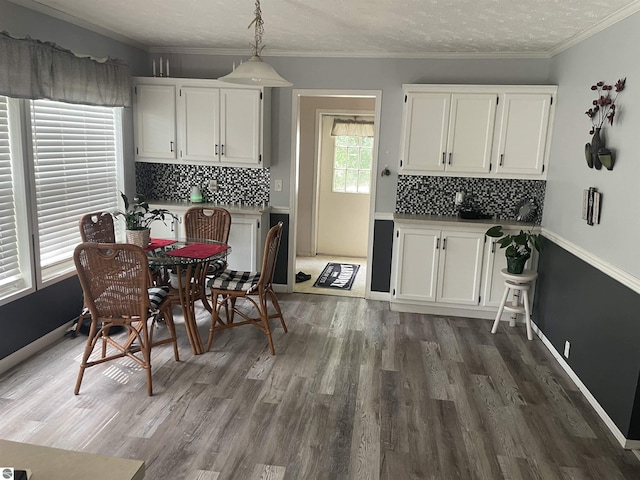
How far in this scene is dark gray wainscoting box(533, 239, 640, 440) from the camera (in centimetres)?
265

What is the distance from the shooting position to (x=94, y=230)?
3766mm

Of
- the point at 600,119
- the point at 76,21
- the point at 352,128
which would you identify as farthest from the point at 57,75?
the point at 352,128

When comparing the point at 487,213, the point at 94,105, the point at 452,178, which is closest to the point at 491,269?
the point at 487,213

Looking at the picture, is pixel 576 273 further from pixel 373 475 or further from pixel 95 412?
pixel 95 412

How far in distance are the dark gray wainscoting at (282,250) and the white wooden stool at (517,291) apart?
2138 mm

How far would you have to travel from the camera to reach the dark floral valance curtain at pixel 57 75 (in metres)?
3.06

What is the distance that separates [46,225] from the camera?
144 inches

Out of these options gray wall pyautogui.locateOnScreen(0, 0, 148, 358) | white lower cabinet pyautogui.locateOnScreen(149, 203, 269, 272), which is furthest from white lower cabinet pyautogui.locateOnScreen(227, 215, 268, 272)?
gray wall pyautogui.locateOnScreen(0, 0, 148, 358)

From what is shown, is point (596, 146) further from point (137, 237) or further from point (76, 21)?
point (76, 21)

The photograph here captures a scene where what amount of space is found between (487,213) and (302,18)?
8.38 feet

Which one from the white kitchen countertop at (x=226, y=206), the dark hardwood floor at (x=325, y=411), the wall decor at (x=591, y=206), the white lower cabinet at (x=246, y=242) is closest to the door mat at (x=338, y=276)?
the white lower cabinet at (x=246, y=242)

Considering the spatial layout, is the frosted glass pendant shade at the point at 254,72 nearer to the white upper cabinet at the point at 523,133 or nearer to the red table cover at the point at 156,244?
the red table cover at the point at 156,244

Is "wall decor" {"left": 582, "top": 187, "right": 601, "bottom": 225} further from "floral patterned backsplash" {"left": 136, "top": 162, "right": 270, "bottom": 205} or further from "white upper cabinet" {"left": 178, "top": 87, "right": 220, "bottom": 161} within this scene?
"white upper cabinet" {"left": 178, "top": 87, "right": 220, "bottom": 161}

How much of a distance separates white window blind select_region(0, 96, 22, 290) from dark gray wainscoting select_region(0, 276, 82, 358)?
7.4 inches
